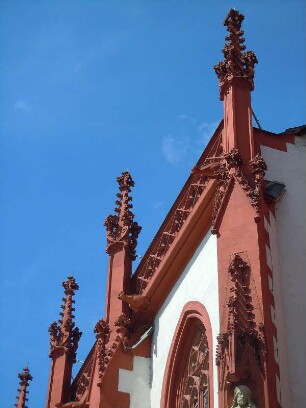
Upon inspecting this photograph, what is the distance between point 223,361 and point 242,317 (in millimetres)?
870

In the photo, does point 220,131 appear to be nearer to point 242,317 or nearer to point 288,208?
point 288,208

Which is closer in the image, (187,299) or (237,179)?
(237,179)

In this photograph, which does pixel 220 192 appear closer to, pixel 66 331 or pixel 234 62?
pixel 234 62

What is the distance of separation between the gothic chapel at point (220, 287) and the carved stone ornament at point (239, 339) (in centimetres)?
2

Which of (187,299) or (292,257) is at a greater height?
(187,299)

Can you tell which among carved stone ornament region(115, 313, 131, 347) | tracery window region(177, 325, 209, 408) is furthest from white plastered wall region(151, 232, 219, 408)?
tracery window region(177, 325, 209, 408)

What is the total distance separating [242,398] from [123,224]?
10.2 meters

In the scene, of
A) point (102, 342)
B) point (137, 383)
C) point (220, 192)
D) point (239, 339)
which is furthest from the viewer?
point (102, 342)

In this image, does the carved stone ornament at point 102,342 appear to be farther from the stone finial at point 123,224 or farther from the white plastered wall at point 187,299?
the stone finial at point 123,224

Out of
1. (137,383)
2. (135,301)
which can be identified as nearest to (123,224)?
(135,301)

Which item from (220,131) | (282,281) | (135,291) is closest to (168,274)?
(135,291)

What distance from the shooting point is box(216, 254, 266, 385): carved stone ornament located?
14117 millimetres

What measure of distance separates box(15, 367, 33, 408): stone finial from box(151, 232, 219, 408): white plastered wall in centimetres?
790

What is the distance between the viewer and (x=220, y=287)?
52.0 feet
